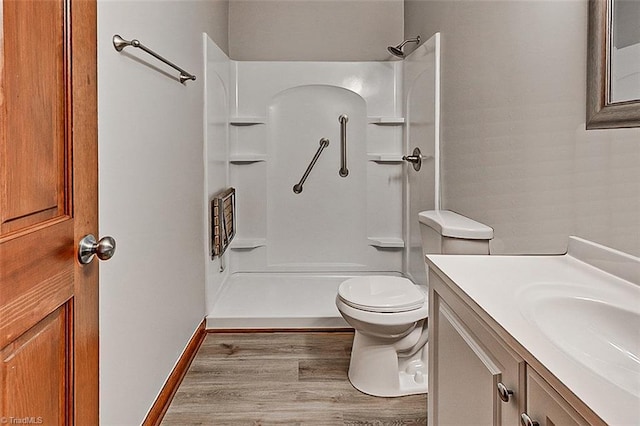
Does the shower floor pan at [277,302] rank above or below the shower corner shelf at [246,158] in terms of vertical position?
below

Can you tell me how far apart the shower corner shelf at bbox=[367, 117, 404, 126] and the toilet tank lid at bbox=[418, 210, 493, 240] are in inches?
60.7

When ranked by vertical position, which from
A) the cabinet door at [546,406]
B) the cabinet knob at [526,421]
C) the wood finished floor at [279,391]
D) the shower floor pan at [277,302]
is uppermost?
the cabinet door at [546,406]

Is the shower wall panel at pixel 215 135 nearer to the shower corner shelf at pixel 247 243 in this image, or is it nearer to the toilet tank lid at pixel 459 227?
the shower corner shelf at pixel 247 243

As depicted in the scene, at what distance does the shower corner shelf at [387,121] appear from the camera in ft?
12.6

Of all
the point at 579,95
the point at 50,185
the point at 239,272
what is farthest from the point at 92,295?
the point at 239,272

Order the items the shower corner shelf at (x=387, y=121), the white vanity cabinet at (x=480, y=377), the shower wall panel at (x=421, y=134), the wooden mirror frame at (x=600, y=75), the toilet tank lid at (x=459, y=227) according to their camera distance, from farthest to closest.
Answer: the shower corner shelf at (x=387, y=121) < the shower wall panel at (x=421, y=134) < the toilet tank lid at (x=459, y=227) < the wooden mirror frame at (x=600, y=75) < the white vanity cabinet at (x=480, y=377)

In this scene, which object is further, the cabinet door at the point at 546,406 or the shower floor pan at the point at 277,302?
the shower floor pan at the point at 277,302

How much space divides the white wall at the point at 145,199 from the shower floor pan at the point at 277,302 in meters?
0.41

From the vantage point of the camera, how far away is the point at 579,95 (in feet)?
5.16

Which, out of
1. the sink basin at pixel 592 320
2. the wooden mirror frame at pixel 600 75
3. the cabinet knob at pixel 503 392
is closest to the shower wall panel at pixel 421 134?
the wooden mirror frame at pixel 600 75

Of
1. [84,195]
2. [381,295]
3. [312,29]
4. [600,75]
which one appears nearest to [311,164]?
[312,29]

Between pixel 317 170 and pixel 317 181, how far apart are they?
83mm

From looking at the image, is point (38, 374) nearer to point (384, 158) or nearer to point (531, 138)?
point (531, 138)

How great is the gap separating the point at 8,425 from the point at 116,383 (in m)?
0.89
